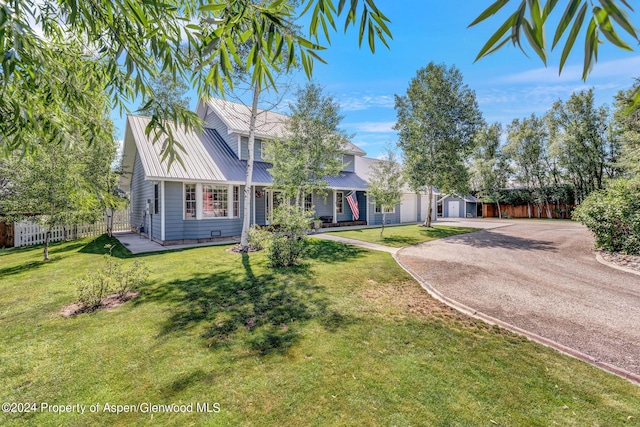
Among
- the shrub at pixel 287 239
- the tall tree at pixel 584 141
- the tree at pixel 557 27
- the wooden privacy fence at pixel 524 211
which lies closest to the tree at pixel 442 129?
the shrub at pixel 287 239

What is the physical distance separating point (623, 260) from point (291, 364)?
36.4 ft

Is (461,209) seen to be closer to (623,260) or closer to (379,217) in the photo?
(379,217)

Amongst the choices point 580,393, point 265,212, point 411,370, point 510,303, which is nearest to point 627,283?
point 510,303

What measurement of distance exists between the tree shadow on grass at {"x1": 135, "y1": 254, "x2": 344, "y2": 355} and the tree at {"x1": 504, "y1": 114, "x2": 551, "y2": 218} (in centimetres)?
3735

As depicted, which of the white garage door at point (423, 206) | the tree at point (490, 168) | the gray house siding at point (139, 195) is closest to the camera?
the gray house siding at point (139, 195)

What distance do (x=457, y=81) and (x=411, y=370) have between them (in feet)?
63.1

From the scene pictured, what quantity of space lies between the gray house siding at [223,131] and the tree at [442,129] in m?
10.5

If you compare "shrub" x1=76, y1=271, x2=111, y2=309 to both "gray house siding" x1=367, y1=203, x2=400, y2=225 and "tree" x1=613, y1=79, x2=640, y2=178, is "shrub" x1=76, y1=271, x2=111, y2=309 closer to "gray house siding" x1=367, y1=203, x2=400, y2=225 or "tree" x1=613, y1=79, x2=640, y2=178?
"gray house siding" x1=367, y1=203, x2=400, y2=225

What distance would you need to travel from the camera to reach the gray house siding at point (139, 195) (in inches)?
546

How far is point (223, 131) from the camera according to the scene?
1628 centimetres

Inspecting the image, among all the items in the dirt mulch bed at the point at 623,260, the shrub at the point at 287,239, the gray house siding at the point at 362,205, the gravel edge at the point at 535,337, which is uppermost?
the gray house siding at the point at 362,205

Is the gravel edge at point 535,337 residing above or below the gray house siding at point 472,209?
below

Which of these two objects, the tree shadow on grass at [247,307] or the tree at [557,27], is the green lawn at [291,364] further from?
the tree at [557,27]

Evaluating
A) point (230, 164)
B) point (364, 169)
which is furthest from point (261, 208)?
point (364, 169)
